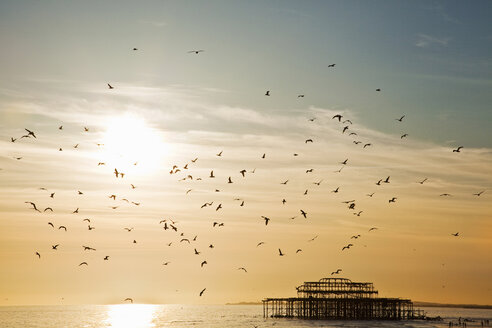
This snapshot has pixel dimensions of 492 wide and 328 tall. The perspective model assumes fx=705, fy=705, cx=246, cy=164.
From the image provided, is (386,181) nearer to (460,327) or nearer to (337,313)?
(337,313)

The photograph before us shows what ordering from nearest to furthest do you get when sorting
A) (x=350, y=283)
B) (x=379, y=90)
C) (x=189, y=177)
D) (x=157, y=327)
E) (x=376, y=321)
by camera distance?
1. (x=379, y=90)
2. (x=189, y=177)
3. (x=350, y=283)
4. (x=376, y=321)
5. (x=157, y=327)

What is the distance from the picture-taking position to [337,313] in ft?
461

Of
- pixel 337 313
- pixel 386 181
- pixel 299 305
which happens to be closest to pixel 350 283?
pixel 337 313

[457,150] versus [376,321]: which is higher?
[457,150]

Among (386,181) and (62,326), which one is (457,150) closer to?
(386,181)

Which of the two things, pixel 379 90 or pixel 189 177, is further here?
pixel 189 177

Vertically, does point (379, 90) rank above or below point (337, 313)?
above

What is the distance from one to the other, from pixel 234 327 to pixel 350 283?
2775 centimetres

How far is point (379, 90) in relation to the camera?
59.2 meters

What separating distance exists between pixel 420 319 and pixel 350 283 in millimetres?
39324

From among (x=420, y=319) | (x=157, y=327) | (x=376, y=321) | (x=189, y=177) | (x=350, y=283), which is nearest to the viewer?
(x=189, y=177)

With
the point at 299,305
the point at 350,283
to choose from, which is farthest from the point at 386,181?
the point at 299,305

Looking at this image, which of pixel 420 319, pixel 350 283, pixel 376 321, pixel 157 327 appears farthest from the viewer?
pixel 420 319

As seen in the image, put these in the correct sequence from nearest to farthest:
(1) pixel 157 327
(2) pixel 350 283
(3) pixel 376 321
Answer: (2) pixel 350 283 < (3) pixel 376 321 < (1) pixel 157 327
